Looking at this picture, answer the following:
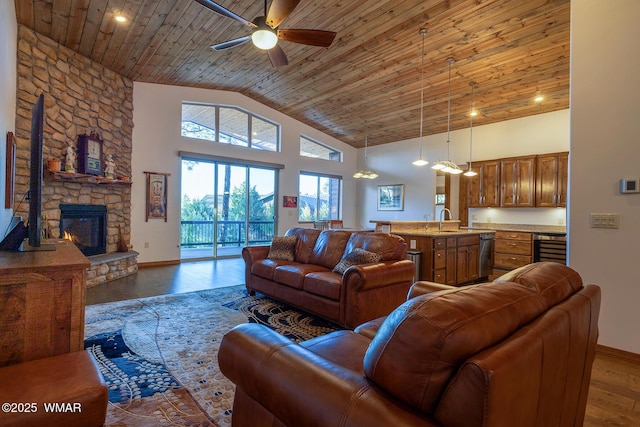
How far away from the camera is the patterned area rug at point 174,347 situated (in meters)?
1.77

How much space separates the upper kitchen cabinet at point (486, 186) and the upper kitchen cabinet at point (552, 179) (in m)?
0.72

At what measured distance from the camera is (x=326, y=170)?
29.9 ft

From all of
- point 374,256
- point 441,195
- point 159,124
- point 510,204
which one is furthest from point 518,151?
point 159,124

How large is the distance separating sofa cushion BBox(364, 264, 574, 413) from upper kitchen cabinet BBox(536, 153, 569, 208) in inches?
241

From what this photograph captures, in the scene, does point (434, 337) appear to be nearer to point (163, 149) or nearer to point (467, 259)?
point (467, 259)

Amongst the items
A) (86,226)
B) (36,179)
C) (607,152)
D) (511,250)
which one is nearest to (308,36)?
(36,179)

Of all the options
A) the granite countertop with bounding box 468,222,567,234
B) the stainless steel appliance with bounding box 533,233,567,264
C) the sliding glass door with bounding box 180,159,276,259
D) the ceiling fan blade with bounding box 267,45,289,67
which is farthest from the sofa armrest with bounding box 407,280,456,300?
the sliding glass door with bounding box 180,159,276,259

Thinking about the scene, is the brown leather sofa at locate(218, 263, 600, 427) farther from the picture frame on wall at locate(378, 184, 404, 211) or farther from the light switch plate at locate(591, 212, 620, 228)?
the picture frame on wall at locate(378, 184, 404, 211)

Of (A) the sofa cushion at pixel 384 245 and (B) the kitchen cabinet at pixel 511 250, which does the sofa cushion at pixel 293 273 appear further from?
(B) the kitchen cabinet at pixel 511 250

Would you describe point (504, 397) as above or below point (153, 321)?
above

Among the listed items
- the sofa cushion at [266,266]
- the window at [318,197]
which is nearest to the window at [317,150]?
the window at [318,197]

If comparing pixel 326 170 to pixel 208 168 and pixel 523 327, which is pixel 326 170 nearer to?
pixel 208 168

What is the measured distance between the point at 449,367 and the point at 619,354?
272 cm

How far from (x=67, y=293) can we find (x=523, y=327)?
5.65 feet
